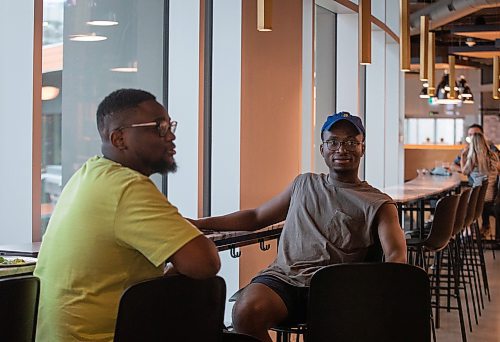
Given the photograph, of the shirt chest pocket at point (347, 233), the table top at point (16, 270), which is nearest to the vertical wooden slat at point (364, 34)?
the shirt chest pocket at point (347, 233)

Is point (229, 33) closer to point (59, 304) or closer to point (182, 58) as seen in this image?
point (182, 58)

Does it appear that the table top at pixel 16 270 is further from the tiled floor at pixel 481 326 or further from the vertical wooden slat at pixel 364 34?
the tiled floor at pixel 481 326

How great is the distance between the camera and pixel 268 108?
5180 millimetres

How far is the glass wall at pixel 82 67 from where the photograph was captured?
356 cm

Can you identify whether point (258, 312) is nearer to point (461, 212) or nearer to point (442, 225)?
point (442, 225)

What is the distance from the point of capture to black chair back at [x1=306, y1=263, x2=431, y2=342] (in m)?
2.52

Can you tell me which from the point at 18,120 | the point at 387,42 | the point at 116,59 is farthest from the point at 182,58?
the point at 387,42

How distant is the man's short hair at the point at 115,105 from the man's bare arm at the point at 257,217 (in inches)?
47.6

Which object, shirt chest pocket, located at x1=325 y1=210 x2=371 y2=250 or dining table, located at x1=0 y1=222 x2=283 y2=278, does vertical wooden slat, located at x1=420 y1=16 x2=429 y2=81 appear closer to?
dining table, located at x1=0 y1=222 x2=283 y2=278

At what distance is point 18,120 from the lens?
3.19 m

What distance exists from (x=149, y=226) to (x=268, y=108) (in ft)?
10.9

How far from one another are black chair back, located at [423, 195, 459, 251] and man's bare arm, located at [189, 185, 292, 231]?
167 centimetres

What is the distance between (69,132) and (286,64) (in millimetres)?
2048

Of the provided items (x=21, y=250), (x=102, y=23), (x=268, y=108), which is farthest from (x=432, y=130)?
(x=21, y=250)
